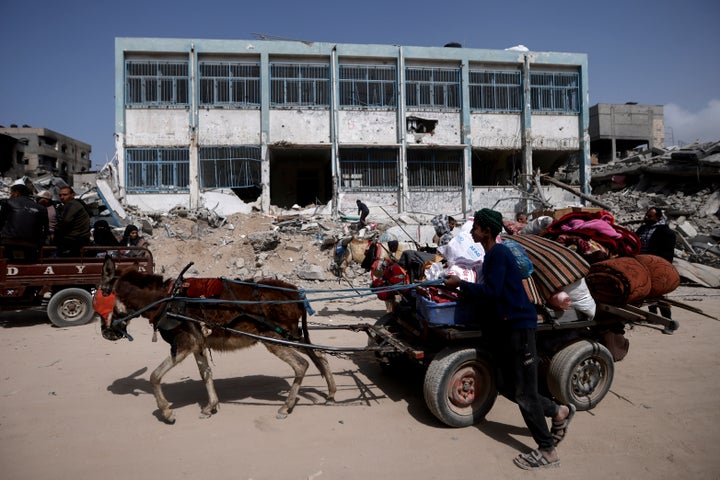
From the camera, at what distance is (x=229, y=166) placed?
20.2 meters

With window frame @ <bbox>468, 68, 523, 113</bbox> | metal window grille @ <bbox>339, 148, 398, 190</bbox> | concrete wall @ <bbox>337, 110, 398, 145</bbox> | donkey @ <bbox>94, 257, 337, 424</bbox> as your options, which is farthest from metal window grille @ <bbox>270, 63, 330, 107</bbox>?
donkey @ <bbox>94, 257, 337, 424</bbox>

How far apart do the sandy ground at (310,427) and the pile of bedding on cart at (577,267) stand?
1152 millimetres

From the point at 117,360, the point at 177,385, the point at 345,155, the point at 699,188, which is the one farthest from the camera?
the point at 699,188

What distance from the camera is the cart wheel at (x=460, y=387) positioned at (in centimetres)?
399

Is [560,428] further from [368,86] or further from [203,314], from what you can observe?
[368,86]

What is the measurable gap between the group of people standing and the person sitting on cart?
7830 mm

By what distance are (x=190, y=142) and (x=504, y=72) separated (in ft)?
51.3

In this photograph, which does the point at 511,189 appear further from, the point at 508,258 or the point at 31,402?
the point at 31,402

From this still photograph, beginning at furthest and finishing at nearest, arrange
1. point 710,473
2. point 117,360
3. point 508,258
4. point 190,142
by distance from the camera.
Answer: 1. point 190,142
2. point 117,360
3. point 508,258
4. point 710,473

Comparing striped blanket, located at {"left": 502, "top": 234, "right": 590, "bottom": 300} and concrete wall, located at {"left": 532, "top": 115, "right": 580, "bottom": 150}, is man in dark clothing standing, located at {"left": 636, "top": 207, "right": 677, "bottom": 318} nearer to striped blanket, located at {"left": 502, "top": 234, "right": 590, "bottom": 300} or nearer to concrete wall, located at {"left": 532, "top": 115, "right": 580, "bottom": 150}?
striped blanket, located at {"left": 502, "top": 234, "right": 590, "bottom": 300}

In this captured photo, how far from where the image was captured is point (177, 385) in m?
5.28

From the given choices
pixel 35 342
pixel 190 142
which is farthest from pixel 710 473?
pixel 190 142

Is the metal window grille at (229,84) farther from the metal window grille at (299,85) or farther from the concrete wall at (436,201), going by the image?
the concrete wall at (436,201)

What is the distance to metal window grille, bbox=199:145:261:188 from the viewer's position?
1998 centimetres
